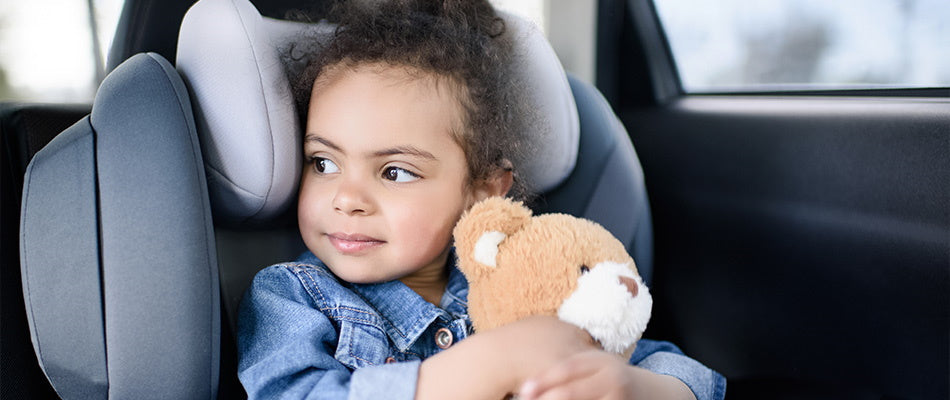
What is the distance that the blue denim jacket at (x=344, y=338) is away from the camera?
776 mm

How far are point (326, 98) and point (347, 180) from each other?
12cm

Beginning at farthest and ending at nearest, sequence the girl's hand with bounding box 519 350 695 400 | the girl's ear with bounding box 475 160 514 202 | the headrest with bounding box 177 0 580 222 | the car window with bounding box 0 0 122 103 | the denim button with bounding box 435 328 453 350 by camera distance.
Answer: the car window with bounding box 0 0 122 103 < the girl's ear with bounding box 475 160 514 202 < the denim button with bounding box 435 328 453 350 < the headrest with bounding box 177 0 580 222 < the girl's hand with bounding box 519 350 695 400

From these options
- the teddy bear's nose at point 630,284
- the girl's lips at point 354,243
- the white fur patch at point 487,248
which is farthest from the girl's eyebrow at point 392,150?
the teddy bear's nose at point 630,284

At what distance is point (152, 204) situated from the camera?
74cm

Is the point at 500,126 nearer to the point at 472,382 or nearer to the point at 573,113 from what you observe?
the point at 573,113

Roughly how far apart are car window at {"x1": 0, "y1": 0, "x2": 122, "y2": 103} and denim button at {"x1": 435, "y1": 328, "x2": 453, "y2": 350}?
0.74m

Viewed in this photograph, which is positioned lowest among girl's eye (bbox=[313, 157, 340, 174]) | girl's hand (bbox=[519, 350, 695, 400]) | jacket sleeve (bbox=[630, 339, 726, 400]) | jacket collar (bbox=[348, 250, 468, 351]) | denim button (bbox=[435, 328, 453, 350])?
jacket sleeve (bbox=[630, 339, 726, 400])

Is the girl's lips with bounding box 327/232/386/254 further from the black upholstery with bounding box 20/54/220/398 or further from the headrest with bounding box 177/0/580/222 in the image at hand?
the black upholstery with bounding box 20/54/220/398

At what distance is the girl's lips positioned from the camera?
929 millimetres

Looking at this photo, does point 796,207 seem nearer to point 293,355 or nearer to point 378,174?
point 378,174

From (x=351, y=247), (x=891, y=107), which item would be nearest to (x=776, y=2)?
(x=891, y=107)

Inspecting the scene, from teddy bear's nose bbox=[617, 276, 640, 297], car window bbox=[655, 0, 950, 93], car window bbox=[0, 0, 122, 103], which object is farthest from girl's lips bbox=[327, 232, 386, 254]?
car window bbox=[655, 0, 950, 93]

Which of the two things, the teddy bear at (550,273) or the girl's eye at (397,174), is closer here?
the teddy bear at (550,273)

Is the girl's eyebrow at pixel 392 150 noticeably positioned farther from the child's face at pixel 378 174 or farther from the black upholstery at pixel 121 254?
the black upholstery at pixel 121 254
